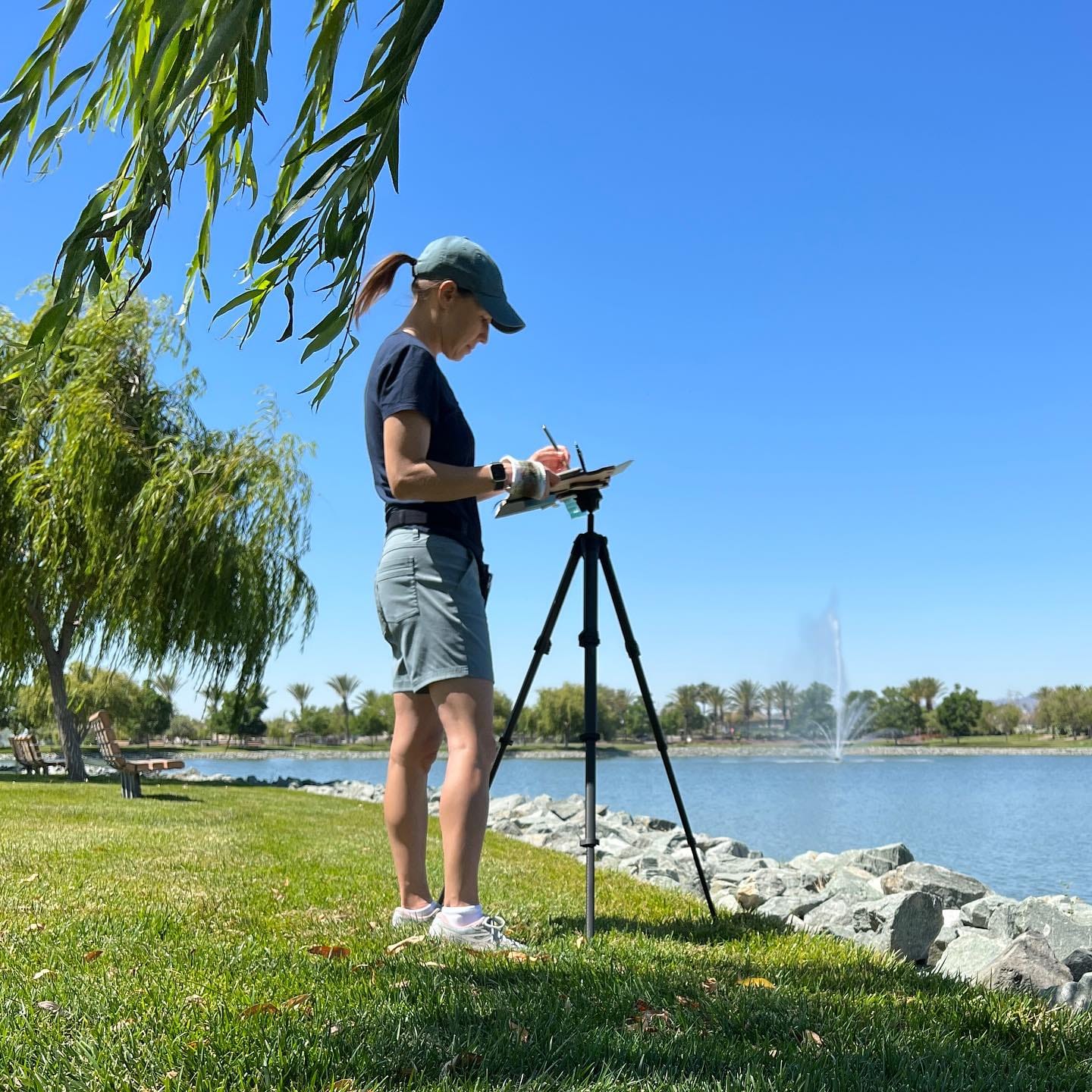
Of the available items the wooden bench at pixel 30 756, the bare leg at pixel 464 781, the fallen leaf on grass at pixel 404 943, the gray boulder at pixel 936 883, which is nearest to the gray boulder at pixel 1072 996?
the bare leg at pixel 464 781

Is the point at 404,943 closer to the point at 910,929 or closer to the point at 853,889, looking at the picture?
the point at 910,929

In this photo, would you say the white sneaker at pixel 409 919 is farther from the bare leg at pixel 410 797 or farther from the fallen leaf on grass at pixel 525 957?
the fallen leaf on grass at pixel 525 957

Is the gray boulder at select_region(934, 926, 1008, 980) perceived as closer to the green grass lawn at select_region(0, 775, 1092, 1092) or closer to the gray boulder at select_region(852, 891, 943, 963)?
the gray boulder at select_region(852, 891, 943, 963)

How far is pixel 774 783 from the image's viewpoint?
23922 millimetres

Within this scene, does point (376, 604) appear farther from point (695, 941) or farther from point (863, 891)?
point (863, 891)

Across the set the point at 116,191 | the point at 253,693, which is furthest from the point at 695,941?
the point at 253,693

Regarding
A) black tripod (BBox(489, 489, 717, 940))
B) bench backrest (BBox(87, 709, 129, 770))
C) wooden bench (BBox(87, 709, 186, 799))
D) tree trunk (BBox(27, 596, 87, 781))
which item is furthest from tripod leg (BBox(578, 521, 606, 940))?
tree trunk (BBox(27, 596, 87, 781))

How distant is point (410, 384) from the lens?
3.22 m

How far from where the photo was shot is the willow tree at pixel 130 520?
50.5ft

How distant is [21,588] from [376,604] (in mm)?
14533

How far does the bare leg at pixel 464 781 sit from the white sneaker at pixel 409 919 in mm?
264

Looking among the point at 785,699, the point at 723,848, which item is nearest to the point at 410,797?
the point at 723,848

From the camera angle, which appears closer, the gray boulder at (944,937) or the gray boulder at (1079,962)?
the gray boulder at (1079,962)

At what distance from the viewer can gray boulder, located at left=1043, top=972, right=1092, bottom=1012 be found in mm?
2711
